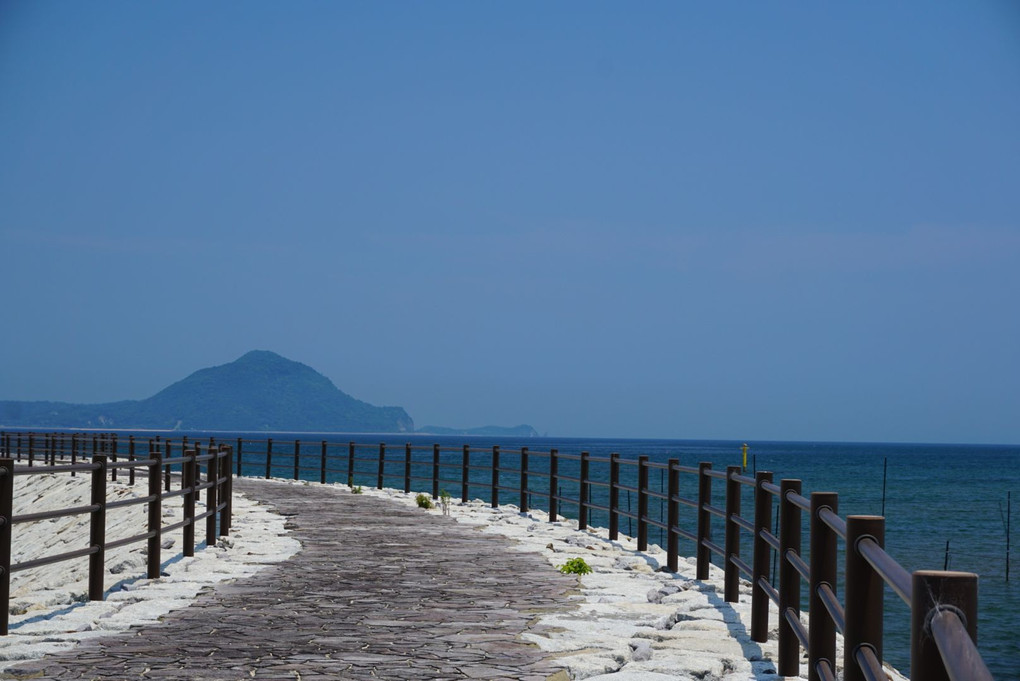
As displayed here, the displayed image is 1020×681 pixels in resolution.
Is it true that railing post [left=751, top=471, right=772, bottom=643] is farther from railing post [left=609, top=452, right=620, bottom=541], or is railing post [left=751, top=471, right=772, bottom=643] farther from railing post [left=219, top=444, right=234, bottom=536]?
railing post [left=219, top=444, right=234, bottom=536]

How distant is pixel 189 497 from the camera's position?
507 inches

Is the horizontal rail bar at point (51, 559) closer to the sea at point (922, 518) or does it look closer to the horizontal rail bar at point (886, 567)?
the horizontal rail bar at point (886, 567)

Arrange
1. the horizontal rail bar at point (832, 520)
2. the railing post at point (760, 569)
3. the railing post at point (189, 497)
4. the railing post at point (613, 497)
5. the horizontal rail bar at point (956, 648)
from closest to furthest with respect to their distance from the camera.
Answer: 1. the horizontal rail bar at point (956, 648)
2. the horizontal rail bar at point (832, 520)
3. the railing post at point (760, 569)
4. the railing post at point (189, 497)
5. the railing post at point (613, 497)

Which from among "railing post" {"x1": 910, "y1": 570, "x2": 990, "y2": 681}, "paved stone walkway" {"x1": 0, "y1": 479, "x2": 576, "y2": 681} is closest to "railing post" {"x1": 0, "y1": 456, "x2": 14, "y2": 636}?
"paved stone walkway" {"x1": 0, "y1": 479, "x2": 576, "y2": 681}

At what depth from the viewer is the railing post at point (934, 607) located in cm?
251

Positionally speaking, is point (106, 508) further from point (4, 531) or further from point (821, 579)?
point (821, 579)

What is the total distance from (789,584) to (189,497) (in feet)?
26.9

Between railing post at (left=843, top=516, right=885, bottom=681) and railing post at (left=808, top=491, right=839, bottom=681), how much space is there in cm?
118

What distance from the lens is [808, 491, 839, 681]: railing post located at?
559 cm

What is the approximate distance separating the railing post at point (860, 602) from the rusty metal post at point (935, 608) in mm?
1722

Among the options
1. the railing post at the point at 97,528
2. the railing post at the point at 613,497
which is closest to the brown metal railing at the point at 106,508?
the railing post at the point at 97,528

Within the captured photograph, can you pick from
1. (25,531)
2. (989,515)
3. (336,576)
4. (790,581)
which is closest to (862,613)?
(790,581)

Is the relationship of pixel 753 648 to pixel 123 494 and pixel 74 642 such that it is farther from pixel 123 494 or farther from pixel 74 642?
pixel 123 494

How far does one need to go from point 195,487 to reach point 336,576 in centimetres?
236
